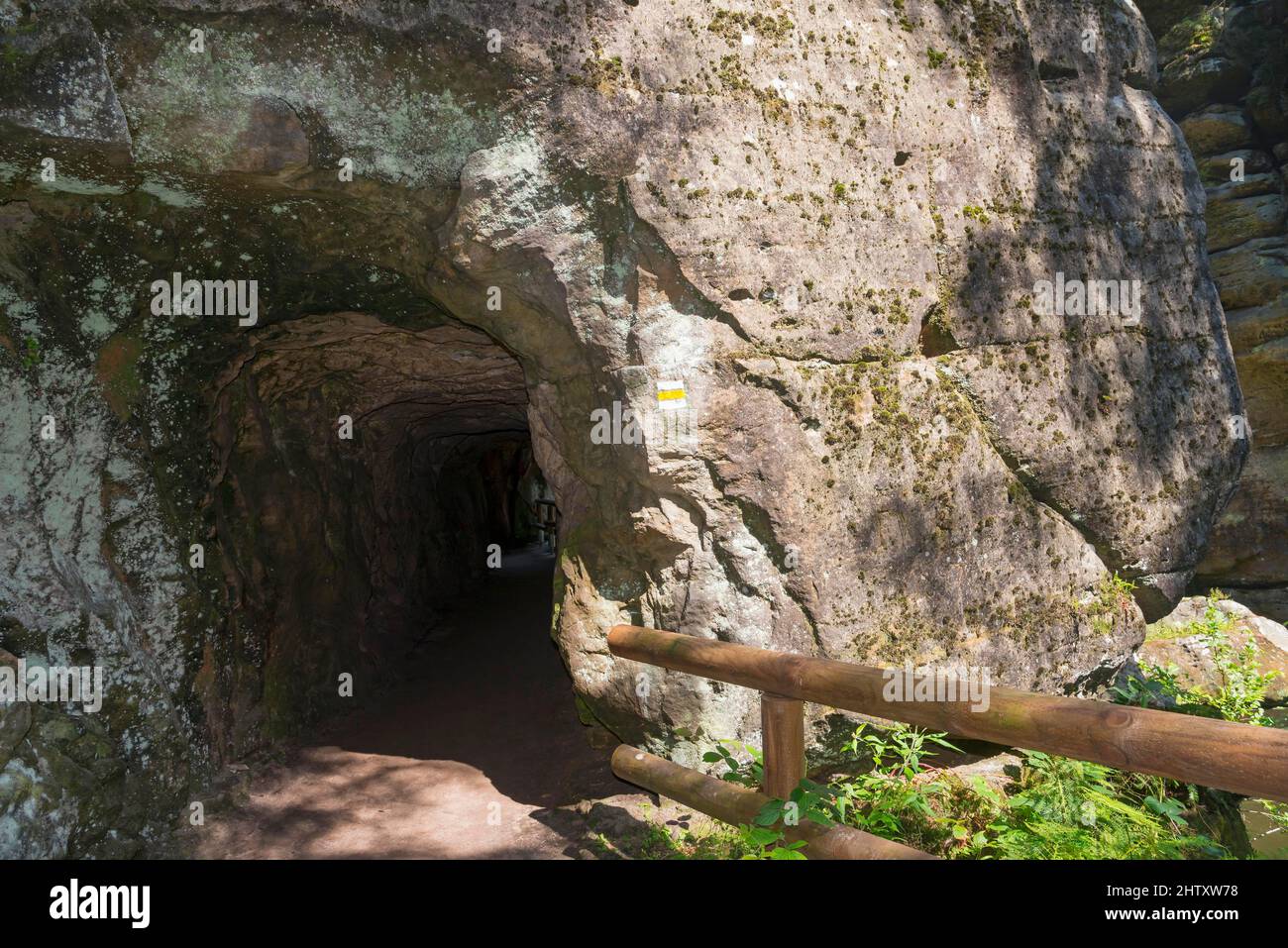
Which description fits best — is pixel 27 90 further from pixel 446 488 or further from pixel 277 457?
pixel 446 488

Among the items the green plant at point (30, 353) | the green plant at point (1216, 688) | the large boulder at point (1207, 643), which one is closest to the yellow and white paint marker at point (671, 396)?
the green plant at point (30, 353)

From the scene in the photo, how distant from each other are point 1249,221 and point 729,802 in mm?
13183

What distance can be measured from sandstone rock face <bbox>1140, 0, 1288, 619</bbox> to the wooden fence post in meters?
11.8

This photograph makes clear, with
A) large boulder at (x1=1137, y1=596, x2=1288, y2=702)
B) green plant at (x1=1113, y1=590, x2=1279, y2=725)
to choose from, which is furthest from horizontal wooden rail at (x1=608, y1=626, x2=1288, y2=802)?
large boulder at (x1=1137, y1=596, x2=1288, y2=702)

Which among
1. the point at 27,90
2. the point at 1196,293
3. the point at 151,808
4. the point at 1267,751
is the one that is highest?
the point at 27,90

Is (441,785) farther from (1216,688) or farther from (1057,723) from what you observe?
(1216,688)

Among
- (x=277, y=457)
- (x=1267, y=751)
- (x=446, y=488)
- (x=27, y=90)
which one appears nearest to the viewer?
(x=1267, y=751)

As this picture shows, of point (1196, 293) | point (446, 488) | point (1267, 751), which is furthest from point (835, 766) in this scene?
point (446, 488)

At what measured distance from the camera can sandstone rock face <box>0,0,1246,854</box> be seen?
420cm

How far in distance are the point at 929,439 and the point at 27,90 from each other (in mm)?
4704

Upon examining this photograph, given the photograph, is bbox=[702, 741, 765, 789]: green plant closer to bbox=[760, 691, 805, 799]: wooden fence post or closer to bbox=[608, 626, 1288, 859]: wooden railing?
bbox=[608, 626, 1288, 859]: wooden railing

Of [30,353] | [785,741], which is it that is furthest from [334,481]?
[785,741]
